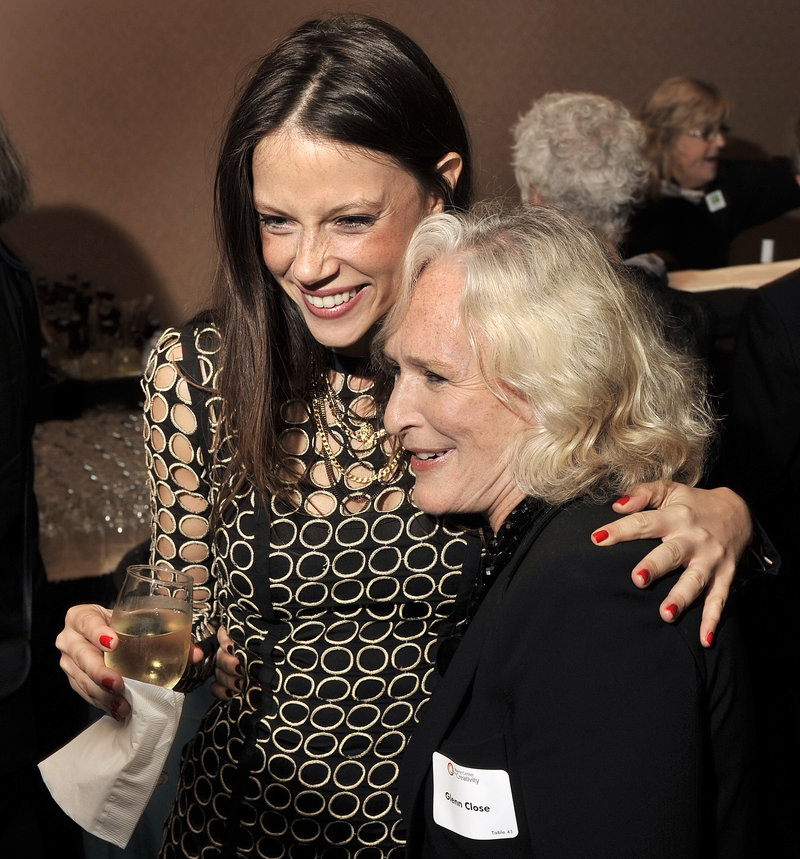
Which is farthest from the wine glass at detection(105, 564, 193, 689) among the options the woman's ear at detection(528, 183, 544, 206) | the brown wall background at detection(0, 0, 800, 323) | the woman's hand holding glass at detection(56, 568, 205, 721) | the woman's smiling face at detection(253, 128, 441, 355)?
the brown wall background at detection(0, 0, 800, 323)

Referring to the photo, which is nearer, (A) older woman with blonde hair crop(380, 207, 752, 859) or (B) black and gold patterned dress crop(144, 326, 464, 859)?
(A) older woman with blonde hair crop(380, 207, 752, 859)

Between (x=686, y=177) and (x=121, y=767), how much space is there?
14.4ft

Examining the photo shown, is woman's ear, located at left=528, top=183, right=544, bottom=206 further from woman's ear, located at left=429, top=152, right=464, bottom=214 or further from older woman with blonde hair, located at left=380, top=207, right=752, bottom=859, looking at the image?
older woman with blonde hair, located at left=380, top=207, right=752, bottom=859

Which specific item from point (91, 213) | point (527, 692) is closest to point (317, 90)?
point (527, 692)

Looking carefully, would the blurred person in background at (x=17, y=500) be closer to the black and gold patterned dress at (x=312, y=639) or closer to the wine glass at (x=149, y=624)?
the black and gold patterned dress at (x=312, y=639)

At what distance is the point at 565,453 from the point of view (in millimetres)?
1220

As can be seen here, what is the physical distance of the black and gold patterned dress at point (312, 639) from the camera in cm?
146

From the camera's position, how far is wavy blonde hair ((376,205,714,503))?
122 centimetres

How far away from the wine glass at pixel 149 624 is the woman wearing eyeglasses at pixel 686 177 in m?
3.66

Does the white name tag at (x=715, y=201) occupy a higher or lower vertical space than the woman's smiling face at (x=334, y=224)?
lower

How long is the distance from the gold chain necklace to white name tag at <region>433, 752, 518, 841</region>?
47cm

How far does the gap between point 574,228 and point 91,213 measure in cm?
378

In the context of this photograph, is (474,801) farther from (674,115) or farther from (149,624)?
(674,115)

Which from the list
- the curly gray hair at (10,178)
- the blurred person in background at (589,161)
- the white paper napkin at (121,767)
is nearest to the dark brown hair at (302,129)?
the white paper napkin at (121,767)
